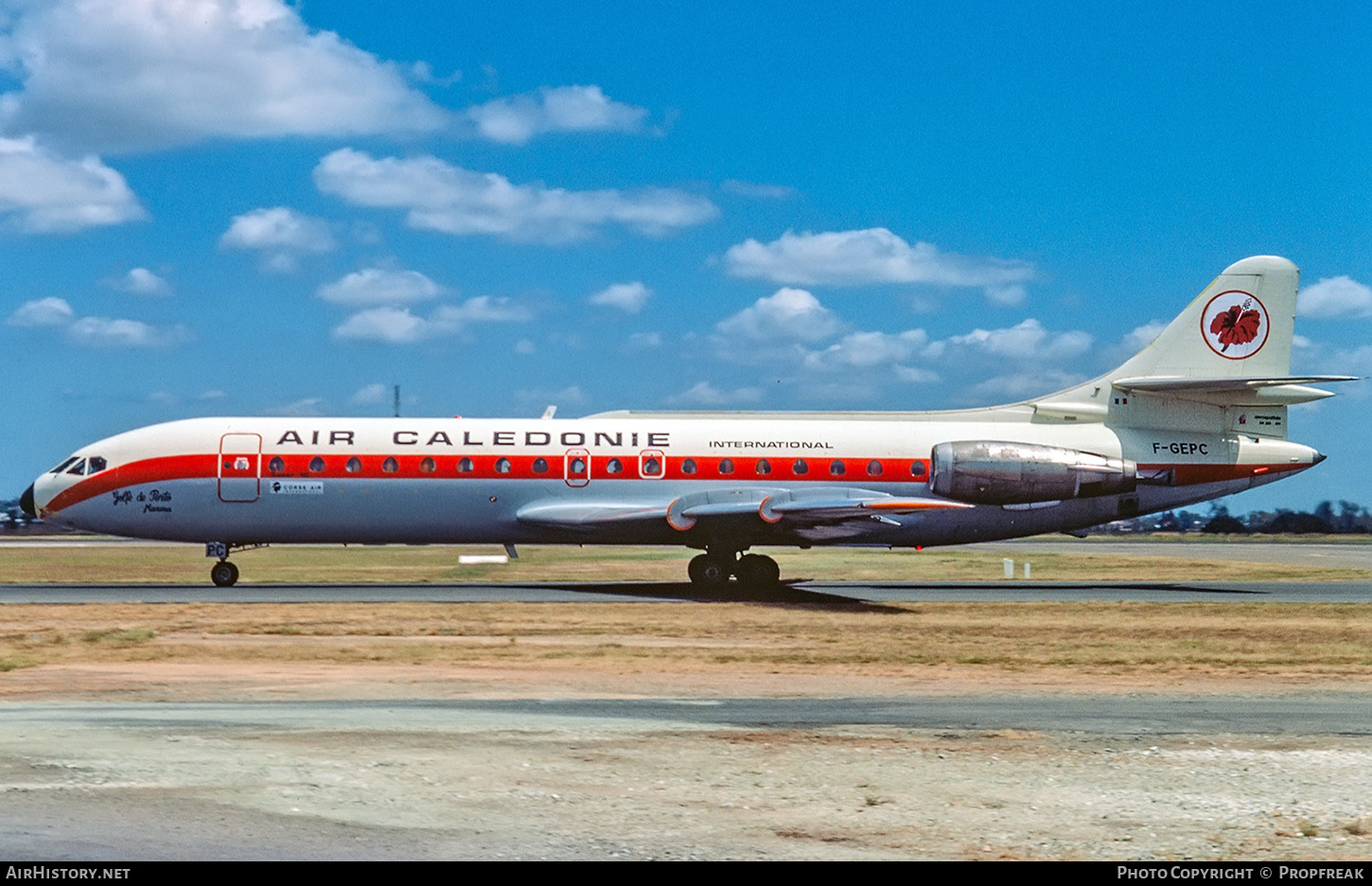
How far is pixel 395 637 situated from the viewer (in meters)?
21.8

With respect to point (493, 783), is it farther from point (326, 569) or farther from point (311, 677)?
point (326, 569)

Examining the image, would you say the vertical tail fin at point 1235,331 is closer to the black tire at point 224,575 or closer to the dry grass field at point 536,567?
the dry grass field at point 536,567

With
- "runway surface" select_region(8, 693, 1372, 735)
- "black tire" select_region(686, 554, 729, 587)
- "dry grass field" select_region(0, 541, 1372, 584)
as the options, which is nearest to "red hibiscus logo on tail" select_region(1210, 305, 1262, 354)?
"dry grass field" select_region(0, 541, 1372, 584)

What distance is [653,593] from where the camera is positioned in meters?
32.5

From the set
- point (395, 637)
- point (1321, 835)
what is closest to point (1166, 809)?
point (1321, 835)

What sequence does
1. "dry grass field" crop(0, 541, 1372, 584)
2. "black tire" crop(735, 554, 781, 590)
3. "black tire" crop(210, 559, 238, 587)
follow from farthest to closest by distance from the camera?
"dry grass field" crop(0, 541, 1372, 584), "black tire" crop(735, 554, 781, 590), "black tire" crop(210, 559, 238, 587)

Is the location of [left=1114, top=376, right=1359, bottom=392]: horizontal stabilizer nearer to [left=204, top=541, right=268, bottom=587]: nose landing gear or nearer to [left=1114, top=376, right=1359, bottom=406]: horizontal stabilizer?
[left=1114, top=376, right=1359, bottom=406]: horizontal stabilizer

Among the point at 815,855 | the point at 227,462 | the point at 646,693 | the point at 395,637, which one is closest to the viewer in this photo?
the point at 815,855

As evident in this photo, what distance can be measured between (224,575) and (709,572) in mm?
11832

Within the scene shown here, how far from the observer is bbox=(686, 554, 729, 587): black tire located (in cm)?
3356

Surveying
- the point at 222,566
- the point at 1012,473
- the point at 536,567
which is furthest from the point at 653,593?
the point at 536,567

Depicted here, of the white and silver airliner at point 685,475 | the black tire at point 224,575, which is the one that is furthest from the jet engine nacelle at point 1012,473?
the black tire at point 224,575

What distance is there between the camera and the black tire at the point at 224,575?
32.8 m

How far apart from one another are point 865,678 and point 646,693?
3.35m
